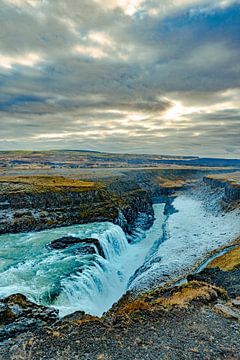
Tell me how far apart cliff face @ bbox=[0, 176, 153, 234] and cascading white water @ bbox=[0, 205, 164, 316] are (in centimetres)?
344

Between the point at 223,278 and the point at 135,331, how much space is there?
53.0 ft

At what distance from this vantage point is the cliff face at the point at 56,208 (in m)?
54.2

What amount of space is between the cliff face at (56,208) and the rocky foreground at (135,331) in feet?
106

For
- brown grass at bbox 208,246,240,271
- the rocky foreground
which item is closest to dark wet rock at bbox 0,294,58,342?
the rocky foreground

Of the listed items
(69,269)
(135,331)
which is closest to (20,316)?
(135,331)

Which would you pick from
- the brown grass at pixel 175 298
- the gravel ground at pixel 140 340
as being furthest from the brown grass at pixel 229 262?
the gravel ground at pixel 140 340

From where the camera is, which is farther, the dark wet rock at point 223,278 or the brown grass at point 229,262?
the brown grass at point 229,262

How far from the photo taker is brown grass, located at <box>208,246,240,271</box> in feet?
108

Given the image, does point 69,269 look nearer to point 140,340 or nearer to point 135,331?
point 135,331

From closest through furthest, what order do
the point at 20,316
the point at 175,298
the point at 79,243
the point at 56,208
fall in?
the point at 20,316
the point at 175,298
the point at 79,243
the point at 56,208

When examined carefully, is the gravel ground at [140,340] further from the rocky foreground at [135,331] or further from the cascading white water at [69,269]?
the cascading white water at [69,269]

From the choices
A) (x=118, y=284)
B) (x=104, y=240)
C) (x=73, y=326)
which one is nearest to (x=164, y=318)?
(x=73, y=326)

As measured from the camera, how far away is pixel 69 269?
115 feet

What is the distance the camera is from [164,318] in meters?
19.8
